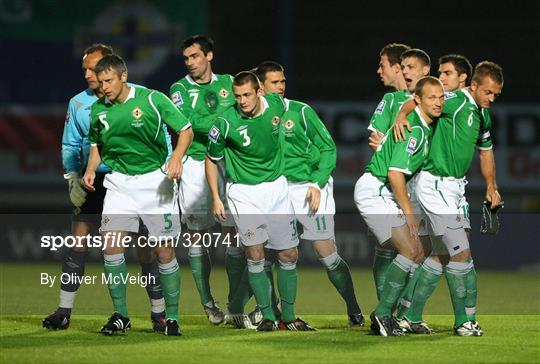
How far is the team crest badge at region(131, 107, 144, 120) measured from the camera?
9070mm

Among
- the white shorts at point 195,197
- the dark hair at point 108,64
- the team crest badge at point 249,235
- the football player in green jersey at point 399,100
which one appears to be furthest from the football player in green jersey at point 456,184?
the dark hair at point 108,64

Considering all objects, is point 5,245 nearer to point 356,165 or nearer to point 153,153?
point 356,165

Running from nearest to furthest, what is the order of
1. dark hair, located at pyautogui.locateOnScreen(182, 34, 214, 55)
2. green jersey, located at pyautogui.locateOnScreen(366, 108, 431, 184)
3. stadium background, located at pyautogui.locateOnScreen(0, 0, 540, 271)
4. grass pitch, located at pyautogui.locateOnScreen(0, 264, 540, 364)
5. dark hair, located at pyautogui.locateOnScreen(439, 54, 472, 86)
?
grass pitch, located at pyautogui.locateOnScreen(0, 264, 540, 364), green jersey, located at pyautogui.locateOnScreen(366, 108, 431, 184), dark hair, located at pyautogui.locateOnScreen(439, 54, 472, 86), dark hair, located at pyautogui.locateOnScreen(182, 34, 214, 55), stadium background, located at pyautogui.locateOnScreen(0, 0, 540, 271)

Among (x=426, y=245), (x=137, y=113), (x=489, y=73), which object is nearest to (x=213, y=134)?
(x=137, y=113)

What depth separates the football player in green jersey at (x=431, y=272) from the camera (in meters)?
9.38

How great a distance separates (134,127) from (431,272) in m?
2.25

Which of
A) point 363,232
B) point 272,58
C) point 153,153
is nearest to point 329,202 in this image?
point 153,153

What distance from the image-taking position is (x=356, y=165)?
56.2ft

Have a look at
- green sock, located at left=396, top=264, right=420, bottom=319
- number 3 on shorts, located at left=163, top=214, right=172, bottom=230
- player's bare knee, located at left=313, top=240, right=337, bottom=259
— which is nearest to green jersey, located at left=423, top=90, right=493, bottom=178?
green sock, located at left=396, top=264, right=420, bottom=319

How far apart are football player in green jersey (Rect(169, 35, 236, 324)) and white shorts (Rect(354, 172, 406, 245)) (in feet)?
4.13

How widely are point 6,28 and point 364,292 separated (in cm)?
599

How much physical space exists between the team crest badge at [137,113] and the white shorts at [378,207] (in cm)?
158

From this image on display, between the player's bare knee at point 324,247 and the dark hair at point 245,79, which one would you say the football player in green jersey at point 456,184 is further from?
the dark hair at point 245,79

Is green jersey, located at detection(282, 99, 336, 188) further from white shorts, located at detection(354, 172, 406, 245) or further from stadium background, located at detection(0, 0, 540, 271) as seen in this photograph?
stadium background, located at detection(0, 0, 540, 271)
